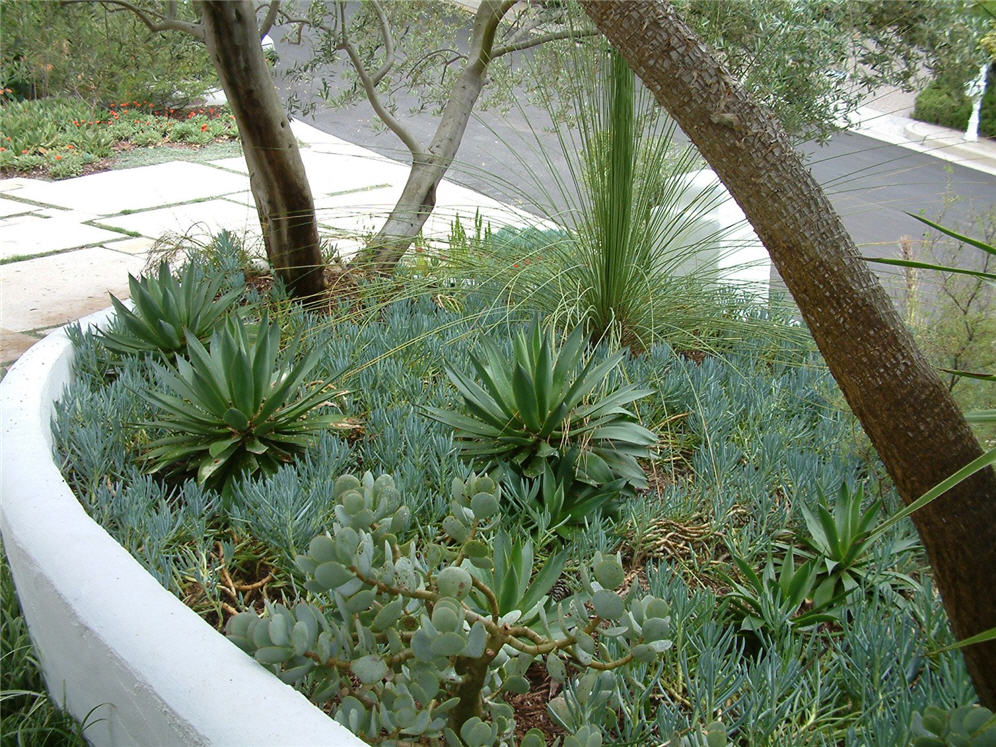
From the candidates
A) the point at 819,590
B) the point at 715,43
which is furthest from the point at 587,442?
the point at 715,43

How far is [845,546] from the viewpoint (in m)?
2.21

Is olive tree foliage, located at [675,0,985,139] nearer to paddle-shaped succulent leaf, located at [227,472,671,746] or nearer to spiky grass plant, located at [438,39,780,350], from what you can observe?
spiky grass plant, located at [438,39,780,350]

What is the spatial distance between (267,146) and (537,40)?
1506 millimetres

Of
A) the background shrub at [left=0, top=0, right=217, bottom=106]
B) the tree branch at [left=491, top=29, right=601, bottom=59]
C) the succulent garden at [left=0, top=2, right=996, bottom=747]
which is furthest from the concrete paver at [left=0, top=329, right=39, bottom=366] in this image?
the background shrub at [left=0, top=0, right=217, bottom=106]

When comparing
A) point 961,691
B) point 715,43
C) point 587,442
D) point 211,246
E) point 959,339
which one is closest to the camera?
point 961,691

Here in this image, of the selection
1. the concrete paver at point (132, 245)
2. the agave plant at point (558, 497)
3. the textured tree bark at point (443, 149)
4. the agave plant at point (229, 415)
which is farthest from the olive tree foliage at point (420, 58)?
the agave plant at point (558, 497)

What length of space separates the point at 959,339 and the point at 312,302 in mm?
2619

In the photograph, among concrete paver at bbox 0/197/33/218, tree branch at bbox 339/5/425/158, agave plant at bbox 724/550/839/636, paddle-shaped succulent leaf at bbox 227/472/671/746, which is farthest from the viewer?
concrete paver at bbox 0/197/33/218

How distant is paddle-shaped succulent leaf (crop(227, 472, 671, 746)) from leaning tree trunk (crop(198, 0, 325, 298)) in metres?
2.49

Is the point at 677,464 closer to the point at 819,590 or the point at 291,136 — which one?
the point at 819,590

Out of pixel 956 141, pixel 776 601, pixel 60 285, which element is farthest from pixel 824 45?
pixel 956 141

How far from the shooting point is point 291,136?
389 cm

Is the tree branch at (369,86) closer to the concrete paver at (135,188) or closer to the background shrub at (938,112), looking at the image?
the concrete paver at (135,188)

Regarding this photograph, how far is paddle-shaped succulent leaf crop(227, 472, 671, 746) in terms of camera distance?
4.63 feet
